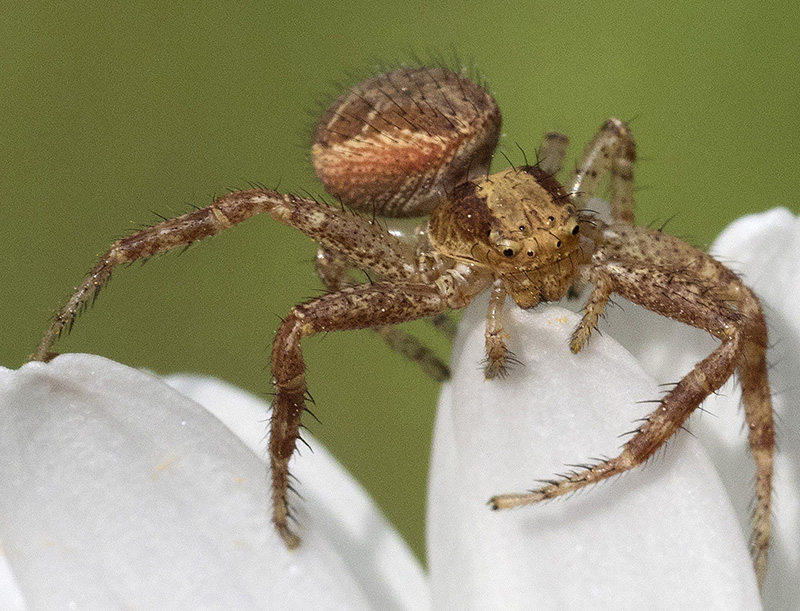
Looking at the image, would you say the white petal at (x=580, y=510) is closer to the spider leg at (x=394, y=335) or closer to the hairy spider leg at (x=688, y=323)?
the hairy spider leg at (x=688, y=323)

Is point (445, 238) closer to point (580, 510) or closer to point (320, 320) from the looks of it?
point (320, 320)

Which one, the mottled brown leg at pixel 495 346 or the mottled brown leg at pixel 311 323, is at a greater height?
the mottled brown leg at pixel 495 346

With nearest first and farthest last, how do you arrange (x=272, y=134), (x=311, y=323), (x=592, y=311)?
(x=592, y=311), (x=311, y=323), (x=272, y=134)

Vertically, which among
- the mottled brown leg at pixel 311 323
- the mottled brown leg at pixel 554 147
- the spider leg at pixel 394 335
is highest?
the mottled brown leg at pixel 554 147

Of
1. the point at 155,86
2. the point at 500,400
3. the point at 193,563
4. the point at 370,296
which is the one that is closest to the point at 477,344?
the point at 500,400

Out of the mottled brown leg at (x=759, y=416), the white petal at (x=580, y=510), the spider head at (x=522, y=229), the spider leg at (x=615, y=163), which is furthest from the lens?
the spider leg at (x=615, y=163)

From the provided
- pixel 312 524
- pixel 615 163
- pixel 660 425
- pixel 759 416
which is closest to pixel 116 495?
pixel 312 524

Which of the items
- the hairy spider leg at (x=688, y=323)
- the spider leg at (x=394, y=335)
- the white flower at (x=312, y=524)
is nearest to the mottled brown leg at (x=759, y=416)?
the hairy spider leg at (x=688, y=323)
